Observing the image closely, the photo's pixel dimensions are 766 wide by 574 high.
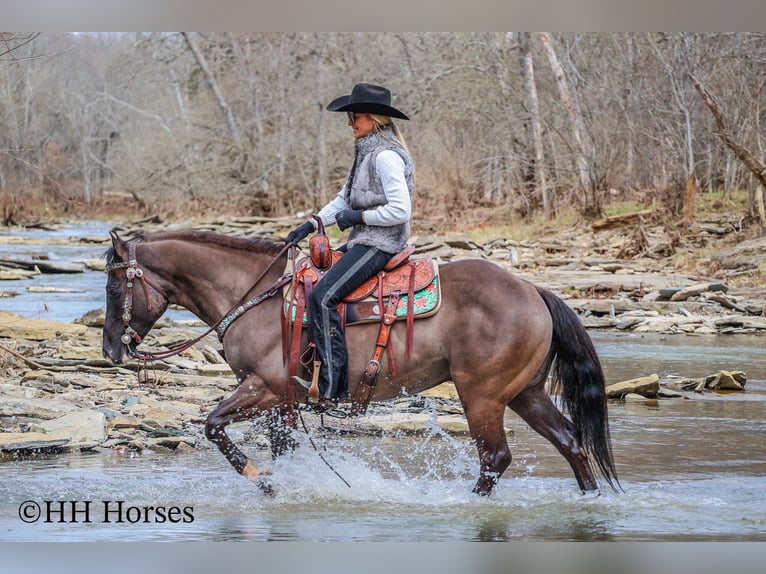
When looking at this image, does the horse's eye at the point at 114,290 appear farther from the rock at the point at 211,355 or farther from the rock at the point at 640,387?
the rock at the point at 640,387

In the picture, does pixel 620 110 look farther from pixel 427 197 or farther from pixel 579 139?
pixel 427 197

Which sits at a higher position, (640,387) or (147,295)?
(147,295)

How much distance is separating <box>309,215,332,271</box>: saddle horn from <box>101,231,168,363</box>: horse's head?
0.76 meters

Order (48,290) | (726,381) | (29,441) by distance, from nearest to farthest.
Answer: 1. (29,441)
2. (726,381)
3. (48,290)

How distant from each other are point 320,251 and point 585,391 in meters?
1.37

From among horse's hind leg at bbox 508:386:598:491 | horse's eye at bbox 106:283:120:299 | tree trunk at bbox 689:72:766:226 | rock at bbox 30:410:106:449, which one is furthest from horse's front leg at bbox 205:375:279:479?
tree trunk at bbox 689:72:766:226

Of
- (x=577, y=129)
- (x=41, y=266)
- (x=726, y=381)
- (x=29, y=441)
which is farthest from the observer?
(x=41, y=266)

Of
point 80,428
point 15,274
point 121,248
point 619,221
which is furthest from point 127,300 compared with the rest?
point 15,274

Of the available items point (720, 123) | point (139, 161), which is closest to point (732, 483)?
point (720, 123)

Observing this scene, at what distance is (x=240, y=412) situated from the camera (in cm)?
489

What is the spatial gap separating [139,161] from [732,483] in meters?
16.9

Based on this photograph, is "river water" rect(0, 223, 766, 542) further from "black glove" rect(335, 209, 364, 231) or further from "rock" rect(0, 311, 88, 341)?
"rock" rect(0, 311, 88, 341)

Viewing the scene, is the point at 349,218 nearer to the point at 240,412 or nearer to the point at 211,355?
the point at 240,412

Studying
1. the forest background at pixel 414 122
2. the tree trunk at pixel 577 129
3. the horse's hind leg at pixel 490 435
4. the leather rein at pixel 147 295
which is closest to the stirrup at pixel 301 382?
the leather rein at pixel 147 295
